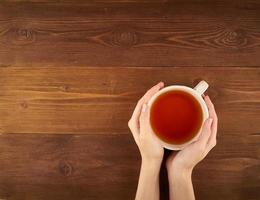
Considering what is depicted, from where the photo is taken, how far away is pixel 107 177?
0.85 m

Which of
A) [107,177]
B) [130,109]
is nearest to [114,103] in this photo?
[130,109]

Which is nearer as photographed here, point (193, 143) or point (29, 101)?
point (193, 143)

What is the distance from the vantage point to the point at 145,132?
717 mm

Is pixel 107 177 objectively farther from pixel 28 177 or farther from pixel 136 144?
pixel 28 177

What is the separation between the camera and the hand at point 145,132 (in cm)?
71

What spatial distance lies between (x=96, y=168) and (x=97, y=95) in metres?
0.20

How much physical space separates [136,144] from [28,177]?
1.05 ft

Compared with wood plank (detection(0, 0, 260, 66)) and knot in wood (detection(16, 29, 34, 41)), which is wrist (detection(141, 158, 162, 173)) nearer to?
wood plank (detection(0, 0, 260, 66))

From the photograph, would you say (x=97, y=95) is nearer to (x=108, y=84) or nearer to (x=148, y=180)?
(x=108, y=84)

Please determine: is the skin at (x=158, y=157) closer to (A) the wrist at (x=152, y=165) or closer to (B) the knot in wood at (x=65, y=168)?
(A) the wrist at (x=152, y=165)

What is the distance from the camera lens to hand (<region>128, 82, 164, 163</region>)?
2.34 ft

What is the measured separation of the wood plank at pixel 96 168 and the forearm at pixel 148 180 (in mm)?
77

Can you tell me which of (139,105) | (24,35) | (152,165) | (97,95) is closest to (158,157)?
(152,165)

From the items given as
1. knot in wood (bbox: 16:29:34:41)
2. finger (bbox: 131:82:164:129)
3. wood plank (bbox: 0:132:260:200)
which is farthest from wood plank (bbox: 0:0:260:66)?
wood plank (bbox: 0:132:260:200)
